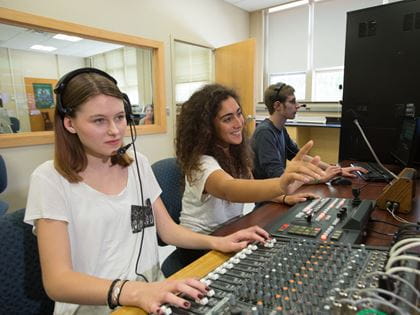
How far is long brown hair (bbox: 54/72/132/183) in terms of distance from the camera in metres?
0.87

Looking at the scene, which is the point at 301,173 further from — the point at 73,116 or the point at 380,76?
the point at 380,76

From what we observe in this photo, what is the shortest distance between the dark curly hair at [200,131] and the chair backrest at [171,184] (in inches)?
3.9

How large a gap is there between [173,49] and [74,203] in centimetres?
332

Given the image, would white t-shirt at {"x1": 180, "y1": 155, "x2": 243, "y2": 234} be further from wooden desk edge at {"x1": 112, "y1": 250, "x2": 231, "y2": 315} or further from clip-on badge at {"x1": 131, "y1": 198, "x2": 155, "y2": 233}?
wooden desk edge at {"x1": 112, "y1": 250, "x2": 231, "y2": 315}

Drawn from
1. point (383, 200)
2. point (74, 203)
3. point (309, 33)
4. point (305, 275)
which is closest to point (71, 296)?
point (74, 203)

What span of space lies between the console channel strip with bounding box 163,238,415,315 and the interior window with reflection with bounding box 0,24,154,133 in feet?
4.80

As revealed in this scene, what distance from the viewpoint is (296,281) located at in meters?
0.60

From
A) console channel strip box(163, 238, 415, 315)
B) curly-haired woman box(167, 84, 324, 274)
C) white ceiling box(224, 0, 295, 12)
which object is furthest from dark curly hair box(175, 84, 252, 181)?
white ceiling box(224, 0, 295, 12)

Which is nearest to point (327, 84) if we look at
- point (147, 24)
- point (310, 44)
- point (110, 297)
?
point (310, 44)

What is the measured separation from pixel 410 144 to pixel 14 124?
3134 mm

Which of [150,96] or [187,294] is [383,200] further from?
[150,96]

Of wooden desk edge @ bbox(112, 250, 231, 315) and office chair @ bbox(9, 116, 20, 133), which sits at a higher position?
office chair @ bbox(9, 116, 20, 133)

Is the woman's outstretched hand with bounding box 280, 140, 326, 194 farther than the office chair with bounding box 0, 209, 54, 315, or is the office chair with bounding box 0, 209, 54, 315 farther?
the woman's outstretched hand with bounding box 280, 140, 326, 194

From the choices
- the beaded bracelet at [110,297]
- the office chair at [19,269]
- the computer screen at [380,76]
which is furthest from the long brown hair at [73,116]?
the computer screen at [380,76]
